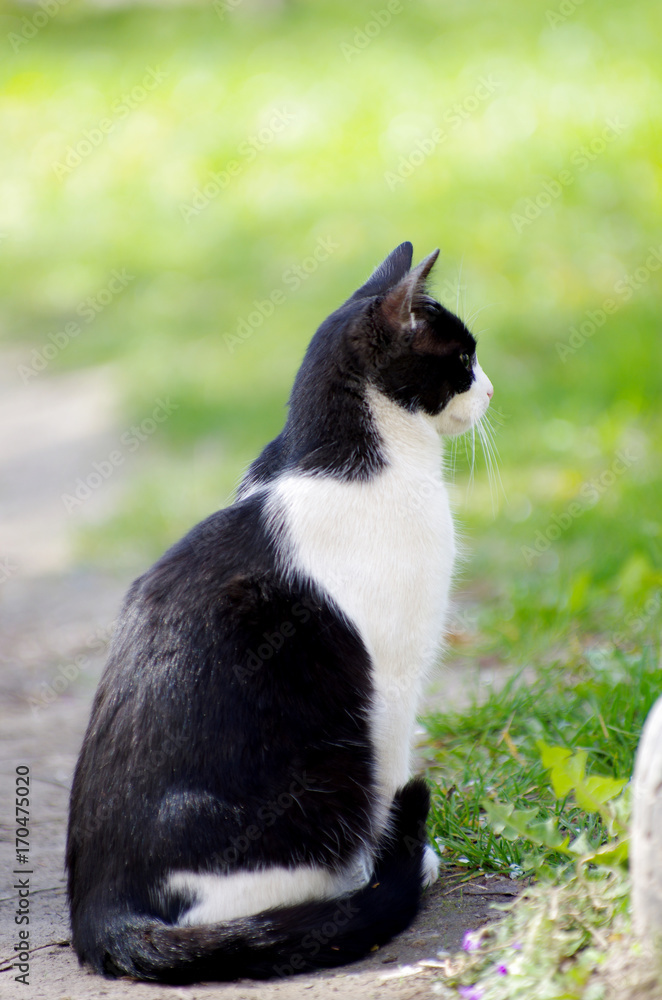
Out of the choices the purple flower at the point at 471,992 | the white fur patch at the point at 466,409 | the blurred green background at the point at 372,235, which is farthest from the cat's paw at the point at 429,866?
the blurred green background at the point at 372,235

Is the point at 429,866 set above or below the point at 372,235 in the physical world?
below

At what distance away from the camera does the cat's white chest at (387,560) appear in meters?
1.95

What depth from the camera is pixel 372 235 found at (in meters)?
6.85

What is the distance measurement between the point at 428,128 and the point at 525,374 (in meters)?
3.27

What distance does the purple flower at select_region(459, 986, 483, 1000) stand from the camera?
63.1 inches

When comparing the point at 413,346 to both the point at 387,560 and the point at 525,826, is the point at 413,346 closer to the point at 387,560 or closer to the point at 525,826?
the point at 387,560

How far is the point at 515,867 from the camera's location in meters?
2.09

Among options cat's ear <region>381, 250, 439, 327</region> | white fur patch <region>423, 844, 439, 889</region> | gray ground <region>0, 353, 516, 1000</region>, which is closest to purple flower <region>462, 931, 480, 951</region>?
gray ground <region>0, 353, 516, 1000</region>

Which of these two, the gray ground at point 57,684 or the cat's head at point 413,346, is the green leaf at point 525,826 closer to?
A: the gray ground at point 57,684

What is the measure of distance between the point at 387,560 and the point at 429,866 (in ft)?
2.05

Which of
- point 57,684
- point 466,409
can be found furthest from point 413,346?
point 57,684

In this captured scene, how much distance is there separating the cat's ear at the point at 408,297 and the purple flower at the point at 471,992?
3.91 ft

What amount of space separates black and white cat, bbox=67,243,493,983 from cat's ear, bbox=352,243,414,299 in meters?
0.10

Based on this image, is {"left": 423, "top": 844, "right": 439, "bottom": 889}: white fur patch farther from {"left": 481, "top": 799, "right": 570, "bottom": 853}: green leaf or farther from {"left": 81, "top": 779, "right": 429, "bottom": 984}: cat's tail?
{"left": 481, "top": 799, "right": 570, "bottom": 853}: green leaf
